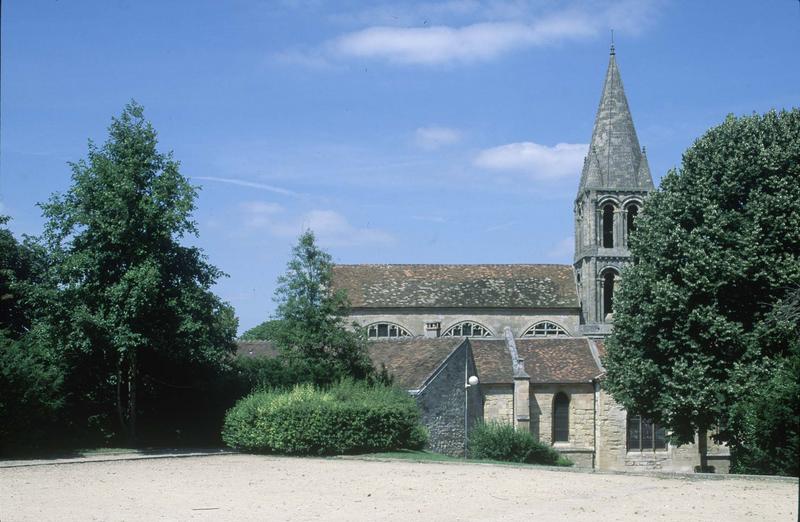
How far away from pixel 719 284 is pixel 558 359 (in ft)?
65.1

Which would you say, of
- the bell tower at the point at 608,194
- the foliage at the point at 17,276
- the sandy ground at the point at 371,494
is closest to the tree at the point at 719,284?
the sandy ground at the point at 371,494

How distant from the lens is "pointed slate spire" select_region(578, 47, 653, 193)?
7050cm

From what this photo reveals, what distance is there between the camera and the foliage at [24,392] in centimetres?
2512

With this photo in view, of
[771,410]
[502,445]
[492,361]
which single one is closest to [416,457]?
[502,445]

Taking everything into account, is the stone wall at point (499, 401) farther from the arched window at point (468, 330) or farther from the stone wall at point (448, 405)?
the arched window at point (468, 330)

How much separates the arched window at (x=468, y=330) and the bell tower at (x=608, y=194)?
27.1ft

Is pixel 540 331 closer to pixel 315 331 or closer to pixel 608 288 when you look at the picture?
pixel 608 288

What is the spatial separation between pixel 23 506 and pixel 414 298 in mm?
49653

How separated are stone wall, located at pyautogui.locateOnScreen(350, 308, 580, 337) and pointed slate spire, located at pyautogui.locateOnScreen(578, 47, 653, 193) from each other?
37.8ft

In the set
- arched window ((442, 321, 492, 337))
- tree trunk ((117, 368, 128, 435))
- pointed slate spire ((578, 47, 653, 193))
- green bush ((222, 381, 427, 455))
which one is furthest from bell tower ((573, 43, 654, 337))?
tree trunk ((117, 368, 128, 435))

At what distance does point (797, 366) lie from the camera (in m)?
20.0

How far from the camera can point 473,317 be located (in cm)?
6456

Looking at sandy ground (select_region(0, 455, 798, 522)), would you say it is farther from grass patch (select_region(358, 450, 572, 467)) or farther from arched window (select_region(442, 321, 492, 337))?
arched window (select_region(442, 321, 492, 337))

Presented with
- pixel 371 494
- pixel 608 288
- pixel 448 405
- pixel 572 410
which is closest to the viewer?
pixel 371 494
